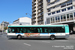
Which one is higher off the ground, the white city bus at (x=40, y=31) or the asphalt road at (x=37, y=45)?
the white city bus at (x=40, y=31)

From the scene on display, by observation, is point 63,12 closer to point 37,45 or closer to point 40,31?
point 40,31

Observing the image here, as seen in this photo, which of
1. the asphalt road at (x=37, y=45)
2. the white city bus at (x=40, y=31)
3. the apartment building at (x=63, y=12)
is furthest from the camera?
the apartment building at (x=63, y=12)

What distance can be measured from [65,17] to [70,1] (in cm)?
612

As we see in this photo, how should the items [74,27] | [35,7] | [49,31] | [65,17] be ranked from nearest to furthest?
[49,31], [65,17], [74,27], [35,7]

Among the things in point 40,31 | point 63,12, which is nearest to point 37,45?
point 40,31

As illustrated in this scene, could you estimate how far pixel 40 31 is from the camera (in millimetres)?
15930

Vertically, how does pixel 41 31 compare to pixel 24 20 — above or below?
below

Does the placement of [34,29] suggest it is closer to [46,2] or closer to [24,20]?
[46,2]

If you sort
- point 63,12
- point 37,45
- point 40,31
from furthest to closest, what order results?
point 63,12 < point 40,31 < point 37,45

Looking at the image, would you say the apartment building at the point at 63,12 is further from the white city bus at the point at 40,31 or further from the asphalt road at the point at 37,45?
the asphalt road at the point at 37,45

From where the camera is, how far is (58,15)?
102 feet

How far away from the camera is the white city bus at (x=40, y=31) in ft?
51.3

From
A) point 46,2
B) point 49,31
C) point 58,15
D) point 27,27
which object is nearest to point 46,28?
point 49,31

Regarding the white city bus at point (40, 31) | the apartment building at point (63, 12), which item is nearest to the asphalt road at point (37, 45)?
the white city bus at point (40, 31)
